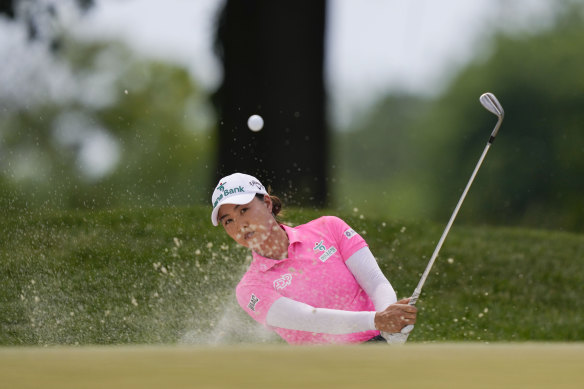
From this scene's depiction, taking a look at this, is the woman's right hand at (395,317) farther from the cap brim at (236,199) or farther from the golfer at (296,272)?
the cap brim at (236,199)

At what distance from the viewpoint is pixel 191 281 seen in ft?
18.9

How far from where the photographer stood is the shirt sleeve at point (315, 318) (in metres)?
3.39

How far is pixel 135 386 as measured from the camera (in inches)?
50.9

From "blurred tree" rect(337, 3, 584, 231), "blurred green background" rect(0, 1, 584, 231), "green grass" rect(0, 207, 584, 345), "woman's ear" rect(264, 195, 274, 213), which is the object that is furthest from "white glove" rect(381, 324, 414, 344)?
"blurred tree" rect(337, 3, 584, 231)

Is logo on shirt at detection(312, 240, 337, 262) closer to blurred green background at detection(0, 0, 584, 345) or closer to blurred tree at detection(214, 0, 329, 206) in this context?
blurred green background at detection(0, 0, 584, 345)

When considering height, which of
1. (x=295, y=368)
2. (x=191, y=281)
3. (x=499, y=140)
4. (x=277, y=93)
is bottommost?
(x=499, y=140)

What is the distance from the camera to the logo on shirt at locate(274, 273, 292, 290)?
11.7 ft

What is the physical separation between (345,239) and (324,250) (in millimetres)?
107

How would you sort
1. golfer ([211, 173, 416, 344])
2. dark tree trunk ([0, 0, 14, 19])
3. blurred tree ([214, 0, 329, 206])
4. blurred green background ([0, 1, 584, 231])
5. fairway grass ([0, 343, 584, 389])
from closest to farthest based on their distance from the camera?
fairway grass ([0, 343, 584, 389])
golfer ([211, 173, 416, 344])
blurred tree ([214, 0, 329, 206])
dark tree trunk ([0, 0, 14, 19])
blurred green background ([0, 1, 584, 231])

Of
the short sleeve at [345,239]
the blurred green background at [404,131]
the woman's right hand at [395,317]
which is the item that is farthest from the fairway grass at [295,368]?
the blurred green background at [404,131]

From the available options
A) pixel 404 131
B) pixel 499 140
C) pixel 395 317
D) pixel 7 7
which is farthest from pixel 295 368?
pixel 404 131

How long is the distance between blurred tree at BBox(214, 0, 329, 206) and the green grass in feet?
2.67

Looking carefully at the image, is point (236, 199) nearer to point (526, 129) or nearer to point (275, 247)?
point (275, 247)

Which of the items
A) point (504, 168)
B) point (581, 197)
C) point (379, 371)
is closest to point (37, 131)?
point (504, 168)
